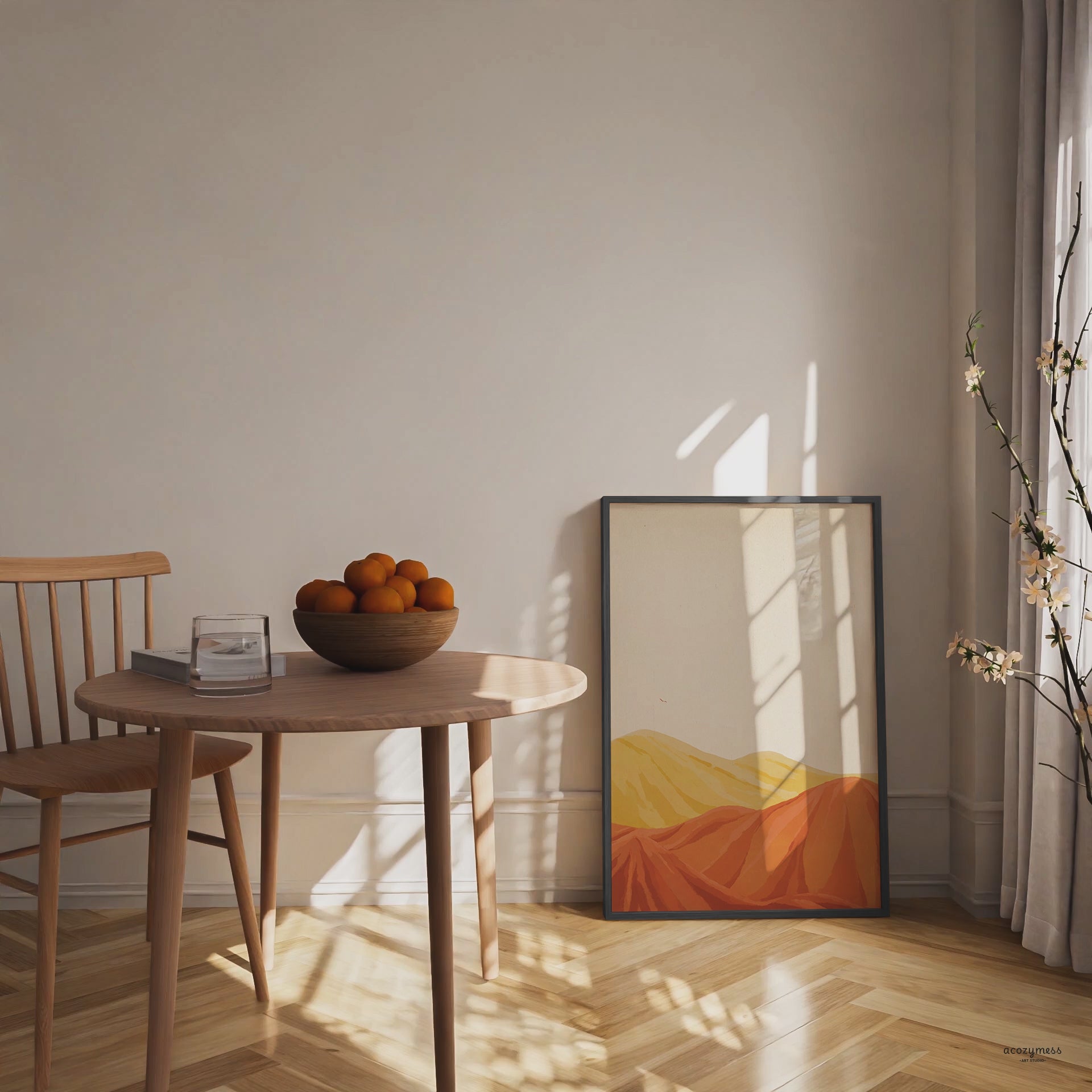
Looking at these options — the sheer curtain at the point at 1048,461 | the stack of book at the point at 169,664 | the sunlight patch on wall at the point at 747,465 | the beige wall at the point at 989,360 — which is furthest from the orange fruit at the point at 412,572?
the beige wall at the point at 989,360

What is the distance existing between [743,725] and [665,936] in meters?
0.58

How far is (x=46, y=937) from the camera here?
5.81 ft

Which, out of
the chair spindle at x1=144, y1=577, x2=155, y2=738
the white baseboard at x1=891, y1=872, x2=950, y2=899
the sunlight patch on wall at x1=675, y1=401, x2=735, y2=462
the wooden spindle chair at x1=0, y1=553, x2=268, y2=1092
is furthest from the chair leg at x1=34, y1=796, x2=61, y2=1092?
the white baseboard at x1=891, y1=872, x2=950, y2=899

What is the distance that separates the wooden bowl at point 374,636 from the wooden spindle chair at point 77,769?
45 centimetres

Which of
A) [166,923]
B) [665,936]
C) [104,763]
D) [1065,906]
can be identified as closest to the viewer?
[166,923]

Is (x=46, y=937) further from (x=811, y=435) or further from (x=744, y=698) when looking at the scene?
(x=811, y=435)

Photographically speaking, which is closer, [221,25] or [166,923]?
[166,923]

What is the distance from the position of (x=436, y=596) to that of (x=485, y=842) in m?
0.63

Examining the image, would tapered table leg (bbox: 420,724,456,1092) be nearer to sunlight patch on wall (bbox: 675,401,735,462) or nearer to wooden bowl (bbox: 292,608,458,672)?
wooden bowl (bbox: 292,608,458,672)

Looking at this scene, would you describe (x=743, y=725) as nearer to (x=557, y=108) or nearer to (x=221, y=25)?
(x=557, y=108)

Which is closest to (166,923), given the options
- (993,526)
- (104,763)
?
(104,763)

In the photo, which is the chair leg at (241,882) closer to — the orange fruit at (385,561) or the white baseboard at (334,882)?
the white baseboard at (334,882)

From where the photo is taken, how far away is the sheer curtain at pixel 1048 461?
2168mm

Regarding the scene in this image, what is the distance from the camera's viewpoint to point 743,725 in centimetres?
258
